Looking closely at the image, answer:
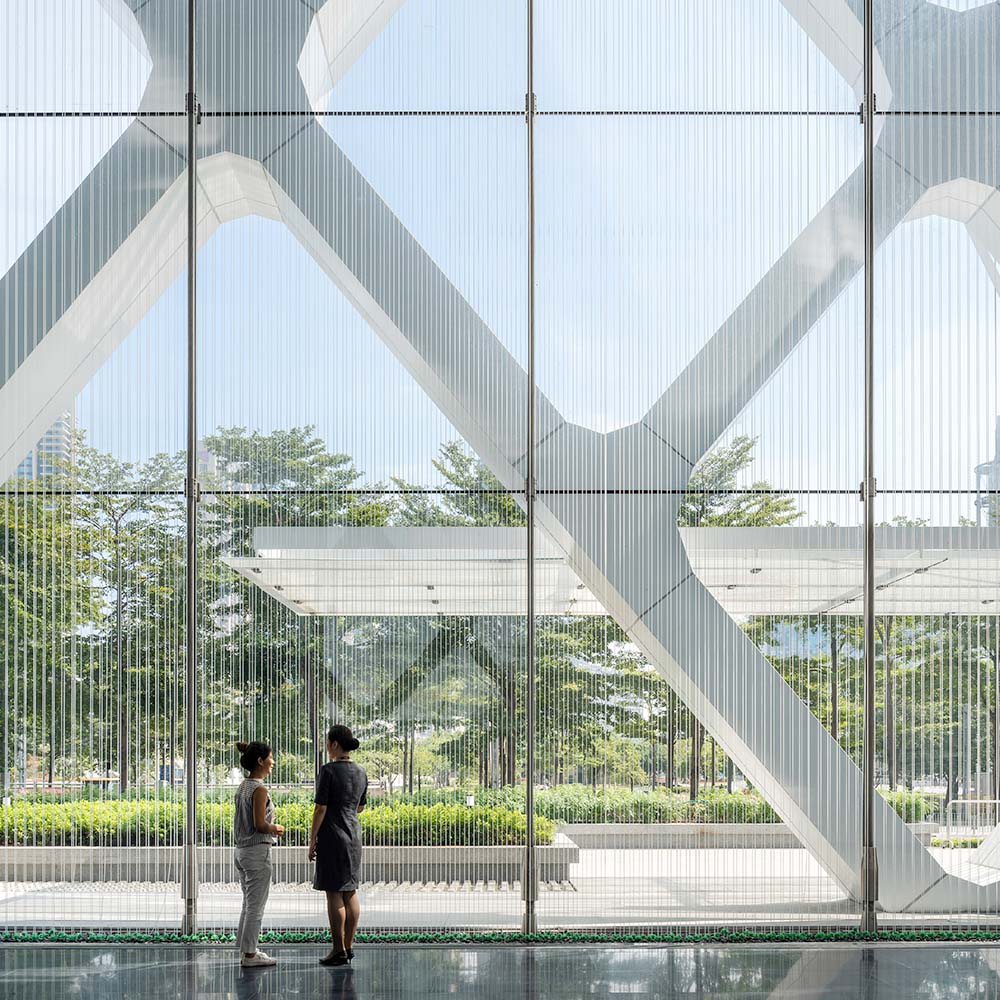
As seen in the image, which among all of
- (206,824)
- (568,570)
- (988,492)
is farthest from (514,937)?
(988,492)

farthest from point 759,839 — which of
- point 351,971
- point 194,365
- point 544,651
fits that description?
point 194,365

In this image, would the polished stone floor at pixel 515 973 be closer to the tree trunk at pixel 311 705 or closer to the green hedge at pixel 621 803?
the green hedge at pixel 621 803

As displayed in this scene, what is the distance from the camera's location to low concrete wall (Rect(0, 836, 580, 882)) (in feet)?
21.4

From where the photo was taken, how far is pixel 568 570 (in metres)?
6.72

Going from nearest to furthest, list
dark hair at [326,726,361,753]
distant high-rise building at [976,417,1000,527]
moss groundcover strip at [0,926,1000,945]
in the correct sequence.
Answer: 1. dark hair at [326,726,361,753]
2. moss groundcover strip at [0,926,1000,945]
3. distant high-rise building at [976,417,1000,527]

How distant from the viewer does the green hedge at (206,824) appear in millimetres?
6535

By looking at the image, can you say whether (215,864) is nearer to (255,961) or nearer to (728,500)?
(255,961)

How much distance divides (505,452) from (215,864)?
9.41 ft

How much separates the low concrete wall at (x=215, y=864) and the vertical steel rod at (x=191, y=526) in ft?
0.43

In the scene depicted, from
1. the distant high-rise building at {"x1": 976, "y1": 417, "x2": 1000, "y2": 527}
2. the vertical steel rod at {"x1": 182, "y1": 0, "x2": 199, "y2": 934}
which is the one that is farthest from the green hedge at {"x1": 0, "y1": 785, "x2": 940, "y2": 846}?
the distant high-rise building at {"x1": 976, "y1": 417, "x2": 1000, "y2": 527}

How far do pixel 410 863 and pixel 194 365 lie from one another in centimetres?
313

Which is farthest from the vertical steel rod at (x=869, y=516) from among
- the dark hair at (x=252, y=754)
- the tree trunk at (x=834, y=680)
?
the dark hair at (x=252, y=754)

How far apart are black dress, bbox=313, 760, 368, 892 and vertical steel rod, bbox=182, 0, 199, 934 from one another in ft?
3.53

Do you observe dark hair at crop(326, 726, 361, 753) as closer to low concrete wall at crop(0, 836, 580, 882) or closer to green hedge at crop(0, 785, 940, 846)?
green hedge at crop(0, 785, 940, 846)
